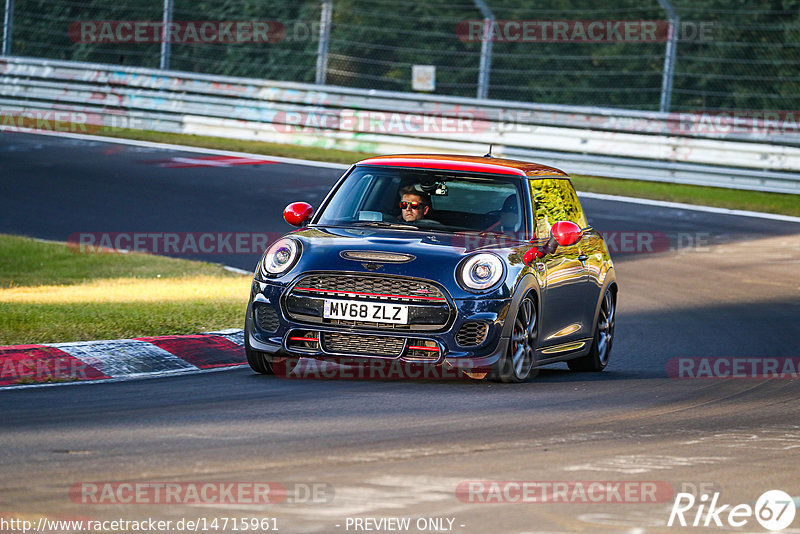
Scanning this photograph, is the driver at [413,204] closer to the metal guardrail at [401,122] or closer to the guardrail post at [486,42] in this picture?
the metal guardrail at [401,122]

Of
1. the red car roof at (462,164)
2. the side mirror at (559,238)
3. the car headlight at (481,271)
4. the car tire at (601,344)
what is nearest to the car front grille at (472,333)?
the car headlight at (481,271)

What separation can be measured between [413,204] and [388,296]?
128cm

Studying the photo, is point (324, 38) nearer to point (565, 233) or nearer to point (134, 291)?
point (134, 291)

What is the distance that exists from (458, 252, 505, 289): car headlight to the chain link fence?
43.4 ft

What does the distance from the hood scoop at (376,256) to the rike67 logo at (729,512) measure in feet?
10.3

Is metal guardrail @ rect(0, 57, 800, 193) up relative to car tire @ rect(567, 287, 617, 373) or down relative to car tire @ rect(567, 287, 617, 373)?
up

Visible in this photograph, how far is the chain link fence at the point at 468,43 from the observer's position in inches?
904

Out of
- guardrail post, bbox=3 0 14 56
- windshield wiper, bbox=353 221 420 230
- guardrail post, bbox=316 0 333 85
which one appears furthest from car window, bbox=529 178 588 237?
guardrail post, bbox=3 0 14 56

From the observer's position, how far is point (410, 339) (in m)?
8.74

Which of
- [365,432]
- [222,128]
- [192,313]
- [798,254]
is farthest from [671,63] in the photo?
[365,432]

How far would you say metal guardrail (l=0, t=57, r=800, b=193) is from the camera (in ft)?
69.4

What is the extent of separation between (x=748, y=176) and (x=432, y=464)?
15491 millimetres

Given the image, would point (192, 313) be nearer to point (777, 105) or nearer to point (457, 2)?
point (777, 105)

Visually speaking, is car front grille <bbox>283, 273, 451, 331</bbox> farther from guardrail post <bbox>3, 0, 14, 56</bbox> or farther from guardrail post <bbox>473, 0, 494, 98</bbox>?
guardrail post <bbox>3, 0, 14, 56</bbox>
